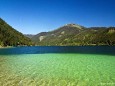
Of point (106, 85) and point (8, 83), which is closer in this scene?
point (106, 85)

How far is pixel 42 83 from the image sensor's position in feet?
71.1

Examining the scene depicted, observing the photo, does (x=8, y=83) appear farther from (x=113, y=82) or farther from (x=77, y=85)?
(x=113, y=82)

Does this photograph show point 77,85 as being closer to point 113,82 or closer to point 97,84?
point 97,84

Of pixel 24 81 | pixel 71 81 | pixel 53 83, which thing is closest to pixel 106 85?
pixel 71 81

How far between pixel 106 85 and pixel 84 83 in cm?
242

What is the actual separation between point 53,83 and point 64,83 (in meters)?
1.21

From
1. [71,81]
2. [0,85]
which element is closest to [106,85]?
[71,81]

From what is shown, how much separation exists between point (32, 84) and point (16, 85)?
173cm

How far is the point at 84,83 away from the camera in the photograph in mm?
21312

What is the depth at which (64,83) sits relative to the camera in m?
21.4

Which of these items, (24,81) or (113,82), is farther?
(24,81)

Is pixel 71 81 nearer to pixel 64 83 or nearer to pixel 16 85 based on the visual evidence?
pixel 64 83

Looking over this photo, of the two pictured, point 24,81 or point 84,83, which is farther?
point 24,81

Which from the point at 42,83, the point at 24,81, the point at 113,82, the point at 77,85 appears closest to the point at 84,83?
the point at 77,85
